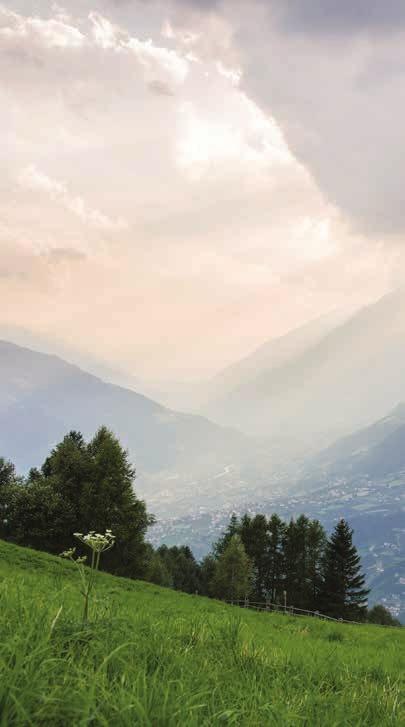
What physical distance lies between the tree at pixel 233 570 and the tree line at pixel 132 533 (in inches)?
6.1

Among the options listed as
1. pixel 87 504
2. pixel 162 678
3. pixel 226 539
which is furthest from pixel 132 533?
pixel 162 678

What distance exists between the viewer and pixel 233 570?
6856 centimetres

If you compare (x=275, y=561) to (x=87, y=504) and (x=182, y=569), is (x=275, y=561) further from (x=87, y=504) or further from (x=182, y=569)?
(x=182, y=569)

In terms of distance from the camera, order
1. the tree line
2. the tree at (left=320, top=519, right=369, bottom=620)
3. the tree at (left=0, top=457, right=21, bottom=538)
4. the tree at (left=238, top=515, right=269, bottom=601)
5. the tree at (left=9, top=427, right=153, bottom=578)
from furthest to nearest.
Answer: the tree at (left=238, top=515, right=269, bottom=601) < the tree at (left=320, top=519, right=369, bottom=620) < the tree at (left=0, top=457, right=21, bottom=538) < the tree line < the tree at (left=9, top=427, right=153, bottom=578)

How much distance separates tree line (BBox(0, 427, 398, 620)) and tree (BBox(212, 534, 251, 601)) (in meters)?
0.15

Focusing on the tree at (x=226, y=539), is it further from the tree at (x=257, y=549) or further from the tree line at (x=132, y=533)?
the tree at (x=257, y=549)

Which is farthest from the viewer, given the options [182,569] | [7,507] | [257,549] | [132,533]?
[182,569]

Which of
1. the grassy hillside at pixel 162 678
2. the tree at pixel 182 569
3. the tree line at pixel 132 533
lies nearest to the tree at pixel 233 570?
the tree line at pixel 132 533

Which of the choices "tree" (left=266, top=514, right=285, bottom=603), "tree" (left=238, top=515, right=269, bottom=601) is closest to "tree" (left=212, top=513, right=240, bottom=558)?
"tree" (left=238, top=515, right=269, bottom=601)

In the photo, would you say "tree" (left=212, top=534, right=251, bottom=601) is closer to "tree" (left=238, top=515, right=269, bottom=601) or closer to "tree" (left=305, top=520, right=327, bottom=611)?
"tree" (left=238, top=515, right=269, bottom=601)

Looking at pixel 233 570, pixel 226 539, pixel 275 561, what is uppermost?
pixel 226 539

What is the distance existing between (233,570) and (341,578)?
63.6ft

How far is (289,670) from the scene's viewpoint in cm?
581

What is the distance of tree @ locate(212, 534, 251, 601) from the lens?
224 feet
